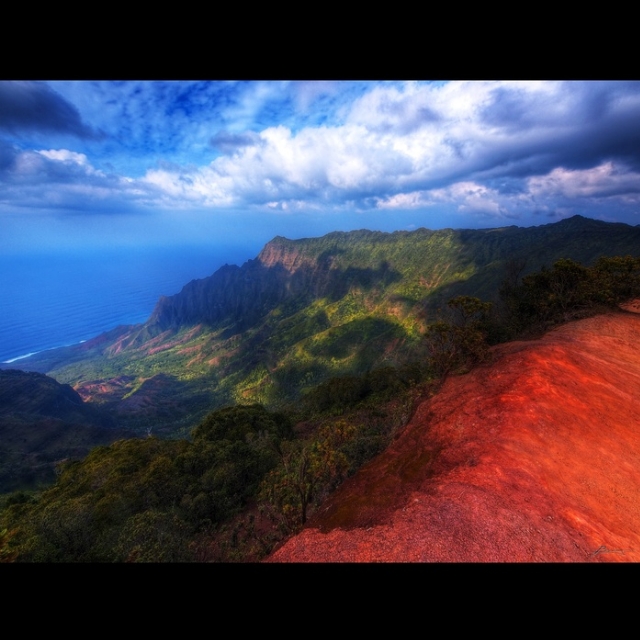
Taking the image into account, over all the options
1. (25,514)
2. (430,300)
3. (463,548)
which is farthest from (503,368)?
(430,300)

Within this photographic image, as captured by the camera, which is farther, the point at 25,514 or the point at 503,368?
the point at 25,514

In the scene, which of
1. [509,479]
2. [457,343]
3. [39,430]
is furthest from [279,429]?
[39,430]

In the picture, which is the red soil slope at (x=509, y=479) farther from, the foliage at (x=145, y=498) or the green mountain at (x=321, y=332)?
the green mountain at (x=321, y=332)

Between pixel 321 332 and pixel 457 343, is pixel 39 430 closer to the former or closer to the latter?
pixel 321 332

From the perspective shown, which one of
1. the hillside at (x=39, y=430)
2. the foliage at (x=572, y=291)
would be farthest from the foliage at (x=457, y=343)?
the hillside at (x=39, y=430)

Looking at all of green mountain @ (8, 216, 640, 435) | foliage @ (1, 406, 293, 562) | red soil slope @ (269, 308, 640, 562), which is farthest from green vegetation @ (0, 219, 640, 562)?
red soil slope @ (269, 308, 640, 562)
